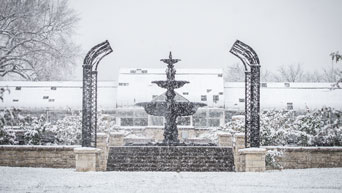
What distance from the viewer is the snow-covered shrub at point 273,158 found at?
A: 44.5 ft

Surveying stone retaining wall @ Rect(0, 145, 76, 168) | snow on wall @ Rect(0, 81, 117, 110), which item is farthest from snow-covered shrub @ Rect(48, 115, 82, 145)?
snow on wall @ Rect(0, 81, 117, 110)

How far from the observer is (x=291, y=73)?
2911 inches

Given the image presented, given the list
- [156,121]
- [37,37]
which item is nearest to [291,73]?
[156,121]

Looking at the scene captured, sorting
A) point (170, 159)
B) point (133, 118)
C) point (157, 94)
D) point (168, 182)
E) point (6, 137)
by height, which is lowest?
point (168, 182)

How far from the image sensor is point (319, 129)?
15.0m

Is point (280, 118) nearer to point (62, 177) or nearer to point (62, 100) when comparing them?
point (62, 177)

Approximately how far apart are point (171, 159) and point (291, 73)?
6354 cm

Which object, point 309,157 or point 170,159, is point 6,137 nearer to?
point 170,159

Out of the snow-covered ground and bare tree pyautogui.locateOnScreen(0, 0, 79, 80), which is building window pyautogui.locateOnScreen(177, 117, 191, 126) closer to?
bare tree pyautogui.locateOnScreen(0, 0, 79, 80)

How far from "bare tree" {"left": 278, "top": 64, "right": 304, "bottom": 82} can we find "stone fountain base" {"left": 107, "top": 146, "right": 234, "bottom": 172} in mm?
60519

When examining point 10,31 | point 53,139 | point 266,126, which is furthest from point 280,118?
point 10,31

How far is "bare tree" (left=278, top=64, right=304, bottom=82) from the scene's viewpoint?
7394 centimetres

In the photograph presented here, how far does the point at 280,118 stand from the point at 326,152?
2975 mm

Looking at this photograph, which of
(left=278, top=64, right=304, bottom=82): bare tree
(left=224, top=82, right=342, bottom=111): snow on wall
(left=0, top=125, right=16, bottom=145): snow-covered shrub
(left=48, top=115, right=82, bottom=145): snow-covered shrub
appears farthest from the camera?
(left=278, top=64, right=304, bottom=82): bare tree
